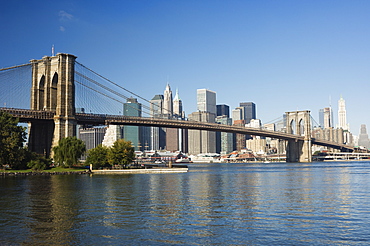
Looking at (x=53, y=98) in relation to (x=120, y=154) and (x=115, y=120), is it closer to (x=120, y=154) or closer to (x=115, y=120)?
(x=115, y=120)

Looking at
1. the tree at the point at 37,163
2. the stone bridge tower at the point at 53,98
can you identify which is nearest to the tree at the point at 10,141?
the tree at the point at 37,163

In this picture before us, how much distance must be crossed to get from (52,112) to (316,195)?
63.0 meters

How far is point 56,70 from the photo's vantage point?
3428 inches

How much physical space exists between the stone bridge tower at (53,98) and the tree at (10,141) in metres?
12.2

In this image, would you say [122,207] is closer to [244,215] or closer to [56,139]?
[244,215]

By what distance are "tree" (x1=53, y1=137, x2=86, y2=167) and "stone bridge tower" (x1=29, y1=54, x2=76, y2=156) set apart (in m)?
5.76

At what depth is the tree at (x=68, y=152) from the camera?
77312 millimetres

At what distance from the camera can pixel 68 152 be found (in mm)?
77250

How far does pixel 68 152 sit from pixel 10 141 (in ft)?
36.4

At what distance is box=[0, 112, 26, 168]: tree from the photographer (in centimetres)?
6869

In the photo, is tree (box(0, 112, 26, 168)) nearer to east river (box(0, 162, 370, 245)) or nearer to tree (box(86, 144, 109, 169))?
tree (box(86, 144, 109, 169))

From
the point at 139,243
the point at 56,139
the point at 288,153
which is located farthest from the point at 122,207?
the point at 288,153

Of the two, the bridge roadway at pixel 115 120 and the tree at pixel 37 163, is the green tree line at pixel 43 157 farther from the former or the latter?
the bridge roadway at pixel 115 120

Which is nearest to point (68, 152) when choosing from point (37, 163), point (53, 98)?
→ point (37, 163)
